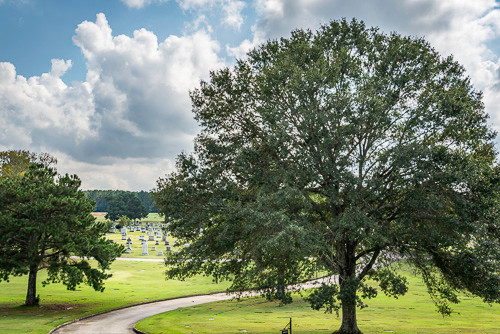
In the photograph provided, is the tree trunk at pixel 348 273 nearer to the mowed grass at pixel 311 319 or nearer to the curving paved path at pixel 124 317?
the curving paved path at pixel 124 317

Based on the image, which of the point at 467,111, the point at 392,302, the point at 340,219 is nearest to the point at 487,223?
the point at 467,111

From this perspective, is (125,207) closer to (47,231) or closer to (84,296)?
(84,296)

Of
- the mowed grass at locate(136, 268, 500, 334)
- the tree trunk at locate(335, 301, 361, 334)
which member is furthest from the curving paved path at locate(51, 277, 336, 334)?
the tree trunk at locate(335, 301, 361, 334)

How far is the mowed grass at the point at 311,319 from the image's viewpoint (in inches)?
824

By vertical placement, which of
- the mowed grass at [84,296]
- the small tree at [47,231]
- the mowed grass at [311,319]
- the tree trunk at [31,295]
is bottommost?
the mowed grass at [311,319]

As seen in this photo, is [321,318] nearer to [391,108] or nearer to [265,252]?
[265,252]

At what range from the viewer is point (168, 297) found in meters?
33.0

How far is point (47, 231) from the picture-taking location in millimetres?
25047

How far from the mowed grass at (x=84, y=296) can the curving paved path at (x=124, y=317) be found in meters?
1.01

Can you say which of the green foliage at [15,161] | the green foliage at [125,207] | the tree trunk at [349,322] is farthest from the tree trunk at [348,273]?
the green foliage at [125,207]

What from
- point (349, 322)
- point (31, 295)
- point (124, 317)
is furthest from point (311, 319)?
point (31, 295)

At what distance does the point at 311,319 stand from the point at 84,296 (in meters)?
19.2

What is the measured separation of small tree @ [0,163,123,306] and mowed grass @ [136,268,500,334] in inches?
239

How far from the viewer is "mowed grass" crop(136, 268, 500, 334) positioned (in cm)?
2094
